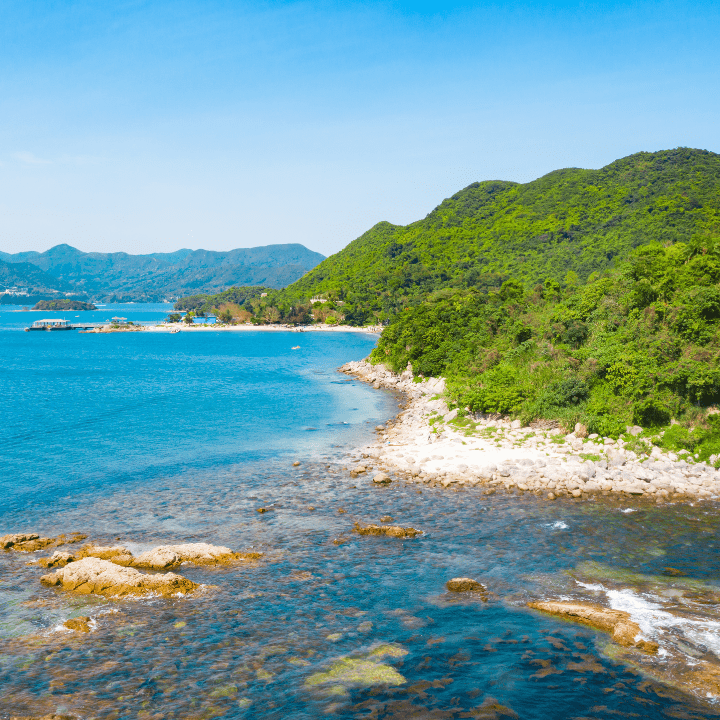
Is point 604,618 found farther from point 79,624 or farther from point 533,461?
point 79,624

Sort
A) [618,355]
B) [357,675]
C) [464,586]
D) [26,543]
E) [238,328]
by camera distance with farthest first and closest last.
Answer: [238,328] < [618,355] < [26,543] < [464,586] < [357,675]

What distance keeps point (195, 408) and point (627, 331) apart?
3674cm

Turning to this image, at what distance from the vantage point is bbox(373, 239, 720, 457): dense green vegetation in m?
30.4

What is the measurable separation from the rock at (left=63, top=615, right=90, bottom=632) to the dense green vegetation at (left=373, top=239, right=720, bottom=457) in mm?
26360

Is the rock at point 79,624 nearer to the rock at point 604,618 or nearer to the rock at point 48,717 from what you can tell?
the rock at point 48,717

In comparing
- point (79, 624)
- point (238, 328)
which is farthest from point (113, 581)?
point (238, 328)

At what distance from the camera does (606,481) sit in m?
26.1

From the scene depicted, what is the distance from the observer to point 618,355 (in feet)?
114

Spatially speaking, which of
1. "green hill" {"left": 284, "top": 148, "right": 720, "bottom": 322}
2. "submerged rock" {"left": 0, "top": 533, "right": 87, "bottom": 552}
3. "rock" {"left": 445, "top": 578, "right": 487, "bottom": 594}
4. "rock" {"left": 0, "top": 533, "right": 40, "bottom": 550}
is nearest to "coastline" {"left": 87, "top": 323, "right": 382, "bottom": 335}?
"green hill" {"left": 284, "top": 148, "right": 720, "bottom": 322}

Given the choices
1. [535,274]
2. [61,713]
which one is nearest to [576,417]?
[61,713]

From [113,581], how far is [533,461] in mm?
20206

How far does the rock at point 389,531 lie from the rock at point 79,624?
9967mm

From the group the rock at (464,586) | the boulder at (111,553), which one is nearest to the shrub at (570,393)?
the rock at (464,586)

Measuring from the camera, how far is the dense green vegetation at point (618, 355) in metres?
30.4
